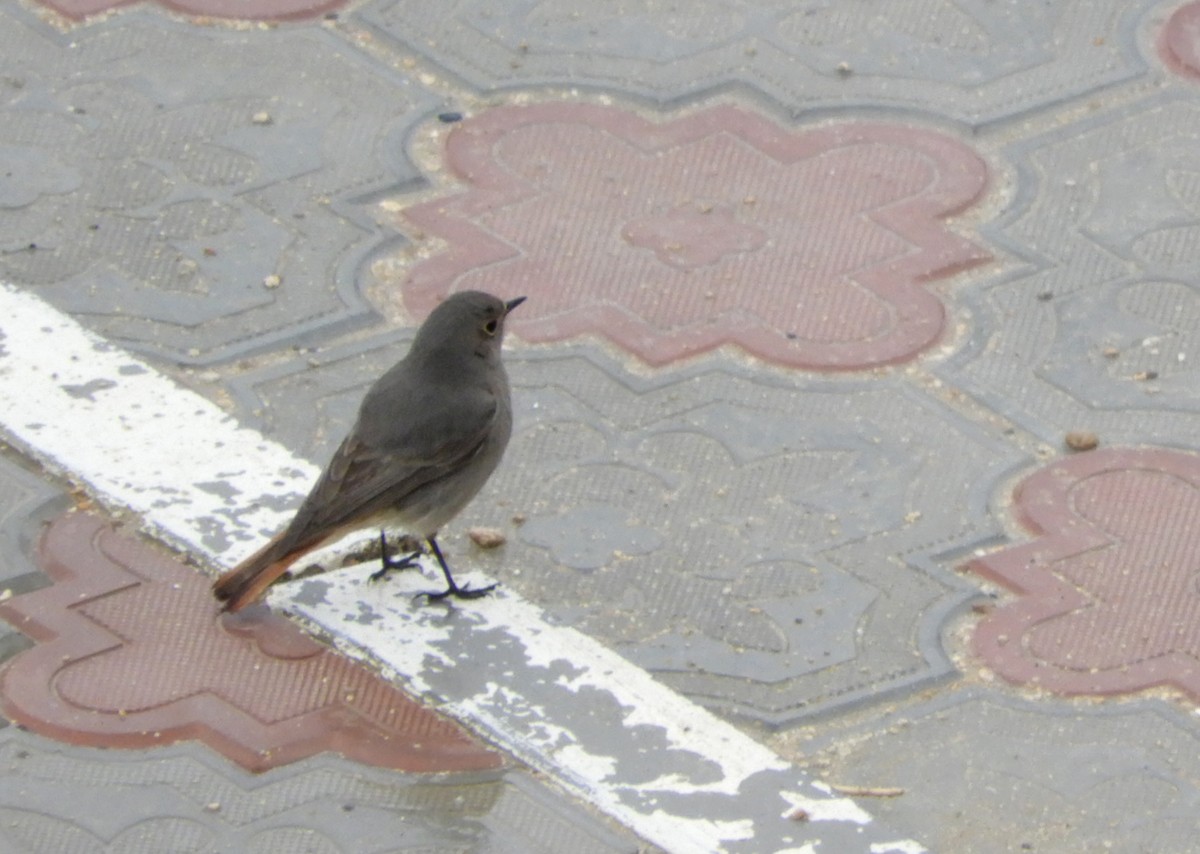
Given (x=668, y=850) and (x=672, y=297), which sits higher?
(x=672, y=297)

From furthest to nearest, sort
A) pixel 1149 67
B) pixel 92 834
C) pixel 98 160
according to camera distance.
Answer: pixel 1149 67, pixel 98 160, pixel 92 834

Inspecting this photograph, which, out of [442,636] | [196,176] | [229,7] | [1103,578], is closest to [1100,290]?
[1103,578]

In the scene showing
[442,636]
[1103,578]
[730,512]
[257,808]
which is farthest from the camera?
[730,512]

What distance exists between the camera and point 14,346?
6.67m

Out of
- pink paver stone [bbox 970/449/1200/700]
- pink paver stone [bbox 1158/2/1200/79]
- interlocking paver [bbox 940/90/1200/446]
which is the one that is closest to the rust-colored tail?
pink paver stone [bbox 970/449/1200/700]

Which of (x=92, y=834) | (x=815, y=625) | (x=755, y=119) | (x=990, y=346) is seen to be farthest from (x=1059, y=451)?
(x=92, y=834)

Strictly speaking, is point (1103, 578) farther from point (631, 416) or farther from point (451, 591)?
point (451, 591)

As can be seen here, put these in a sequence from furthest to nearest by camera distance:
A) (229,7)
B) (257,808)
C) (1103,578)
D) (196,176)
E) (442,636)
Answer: (229,7) → (196,176) → (1103,578) → (442,636) → (257,808)

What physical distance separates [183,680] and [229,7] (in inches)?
140

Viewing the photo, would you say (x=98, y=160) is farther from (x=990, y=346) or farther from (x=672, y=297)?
(x=990, y=346)

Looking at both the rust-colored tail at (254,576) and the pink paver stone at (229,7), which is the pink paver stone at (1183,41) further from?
the rust-colored tail at (254,576)

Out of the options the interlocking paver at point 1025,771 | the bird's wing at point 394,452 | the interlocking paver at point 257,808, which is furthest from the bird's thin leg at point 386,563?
the interlocking paver at point 1025,771

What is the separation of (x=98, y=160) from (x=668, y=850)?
3.52m

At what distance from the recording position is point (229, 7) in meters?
8.29
